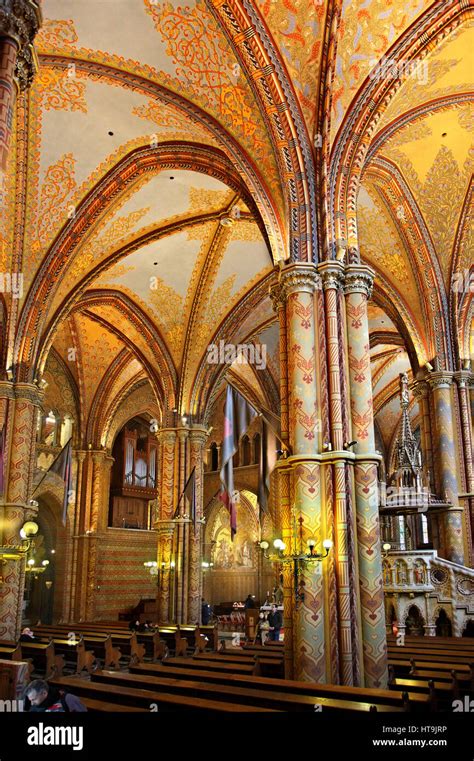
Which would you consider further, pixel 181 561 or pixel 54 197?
pixel 181 561

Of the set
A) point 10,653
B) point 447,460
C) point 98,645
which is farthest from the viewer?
point 447,460

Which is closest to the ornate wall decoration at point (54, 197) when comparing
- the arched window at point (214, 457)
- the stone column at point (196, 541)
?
the stone column at point (196, 541)

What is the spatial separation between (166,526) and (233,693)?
13.3 meters

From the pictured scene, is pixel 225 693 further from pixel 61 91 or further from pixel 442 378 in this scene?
pixel 442 378

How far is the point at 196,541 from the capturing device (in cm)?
2000

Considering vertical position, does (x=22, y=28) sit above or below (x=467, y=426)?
above

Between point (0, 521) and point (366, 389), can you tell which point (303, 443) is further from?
point (0, 521)

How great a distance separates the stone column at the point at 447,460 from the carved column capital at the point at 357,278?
25.6 ft

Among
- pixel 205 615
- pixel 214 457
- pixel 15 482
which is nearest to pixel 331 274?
pixel 15 482

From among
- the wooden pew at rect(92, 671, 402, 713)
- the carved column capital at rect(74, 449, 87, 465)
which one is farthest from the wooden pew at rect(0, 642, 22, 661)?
the carved column capital at rect(74, 449, 87, 465)

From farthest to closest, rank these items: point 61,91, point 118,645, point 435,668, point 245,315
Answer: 1. point 245,315
2. point 118,645
3. point 61,91
4. point 435,668

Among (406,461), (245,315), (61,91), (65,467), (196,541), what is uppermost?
(61,91)

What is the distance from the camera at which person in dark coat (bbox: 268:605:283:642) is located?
17531 mm

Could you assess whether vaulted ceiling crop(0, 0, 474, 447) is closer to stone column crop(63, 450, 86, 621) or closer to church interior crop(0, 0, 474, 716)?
church interior crop(0, 0, 474, 716)
